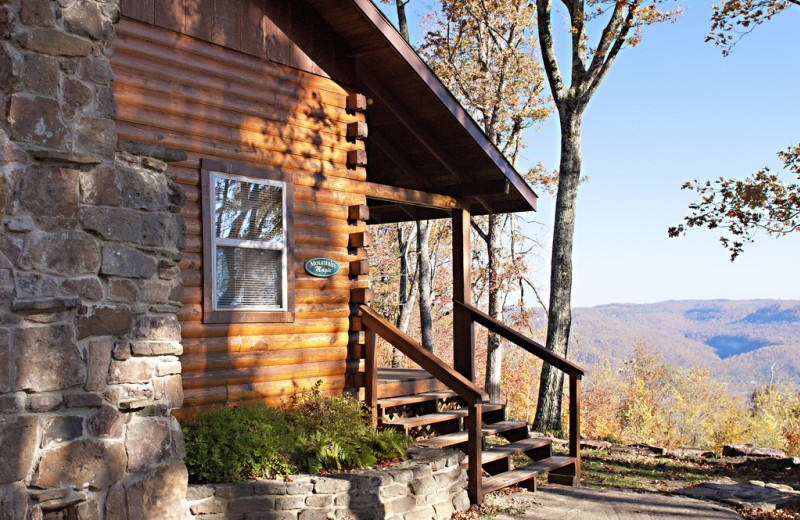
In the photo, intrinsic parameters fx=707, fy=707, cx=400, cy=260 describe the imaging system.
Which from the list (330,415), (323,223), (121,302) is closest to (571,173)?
(323,223)

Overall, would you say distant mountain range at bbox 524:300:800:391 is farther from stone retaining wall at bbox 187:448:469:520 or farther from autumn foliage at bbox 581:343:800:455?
stone retaining wall at bbox 187:448:469:520

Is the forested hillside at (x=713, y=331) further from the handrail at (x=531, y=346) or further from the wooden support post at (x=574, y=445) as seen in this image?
the handrail at (x=531, y=346)

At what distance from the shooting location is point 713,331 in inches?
6683

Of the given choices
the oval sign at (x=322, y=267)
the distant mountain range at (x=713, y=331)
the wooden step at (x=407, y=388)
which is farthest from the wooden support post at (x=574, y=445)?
the distant mountain range at (x=713, y=331)

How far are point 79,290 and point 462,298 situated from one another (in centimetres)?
640


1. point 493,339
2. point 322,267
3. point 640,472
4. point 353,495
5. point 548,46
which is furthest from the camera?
point 493,339

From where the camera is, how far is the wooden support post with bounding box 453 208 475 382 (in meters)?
10.6

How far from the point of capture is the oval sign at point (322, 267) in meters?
8.45

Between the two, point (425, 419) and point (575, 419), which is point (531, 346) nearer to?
point (575, 419)

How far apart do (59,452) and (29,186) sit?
1915mm

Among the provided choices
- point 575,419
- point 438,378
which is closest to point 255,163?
point 438,378

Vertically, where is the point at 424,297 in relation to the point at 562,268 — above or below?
below

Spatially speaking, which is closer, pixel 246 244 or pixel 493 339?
pixel 246 244

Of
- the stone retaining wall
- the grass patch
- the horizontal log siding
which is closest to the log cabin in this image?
the horizontal log siding
